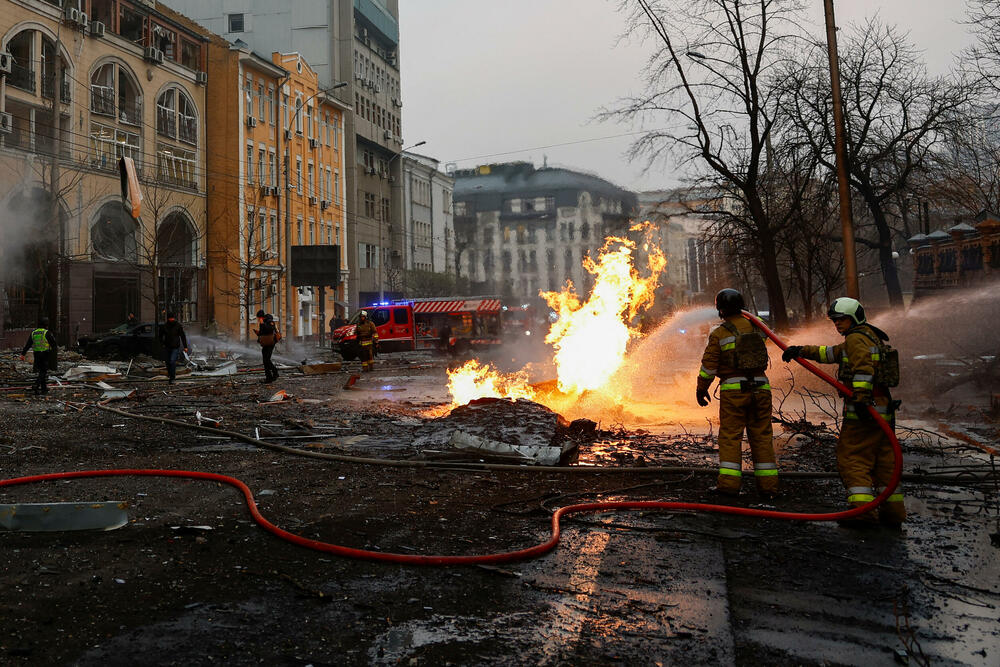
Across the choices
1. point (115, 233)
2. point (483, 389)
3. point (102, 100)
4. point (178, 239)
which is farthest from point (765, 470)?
point (178, 239)

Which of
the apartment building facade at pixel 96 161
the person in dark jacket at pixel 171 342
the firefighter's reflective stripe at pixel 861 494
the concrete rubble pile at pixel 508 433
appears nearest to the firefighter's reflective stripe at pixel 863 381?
the firefighter's reflective stripe at pixel 861 494

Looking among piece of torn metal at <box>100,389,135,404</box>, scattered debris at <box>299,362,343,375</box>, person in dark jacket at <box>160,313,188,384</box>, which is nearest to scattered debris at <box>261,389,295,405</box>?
piece of torn metal at <box>100,389,135,404</box>

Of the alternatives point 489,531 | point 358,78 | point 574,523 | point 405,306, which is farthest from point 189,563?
point 358,78

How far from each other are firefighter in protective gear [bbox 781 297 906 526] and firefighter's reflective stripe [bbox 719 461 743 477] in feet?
3.06

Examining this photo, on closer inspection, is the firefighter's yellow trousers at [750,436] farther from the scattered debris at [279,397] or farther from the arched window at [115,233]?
the arched window at [115,233]

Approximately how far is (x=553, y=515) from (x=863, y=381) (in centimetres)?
277

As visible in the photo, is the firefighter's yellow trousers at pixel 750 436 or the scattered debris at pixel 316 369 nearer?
the firefighter's yellow trousers at pixel 750 436

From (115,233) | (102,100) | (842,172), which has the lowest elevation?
(842,172)

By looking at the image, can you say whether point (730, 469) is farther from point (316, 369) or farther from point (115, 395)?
point (316, 369)

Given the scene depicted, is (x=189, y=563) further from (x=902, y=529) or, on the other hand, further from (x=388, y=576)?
(x=902, y=529)

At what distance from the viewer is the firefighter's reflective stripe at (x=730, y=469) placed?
6941 millimetres

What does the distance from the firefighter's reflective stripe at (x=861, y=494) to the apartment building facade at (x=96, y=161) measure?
23.5 m

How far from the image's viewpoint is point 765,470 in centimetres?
704

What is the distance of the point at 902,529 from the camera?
5.96m
